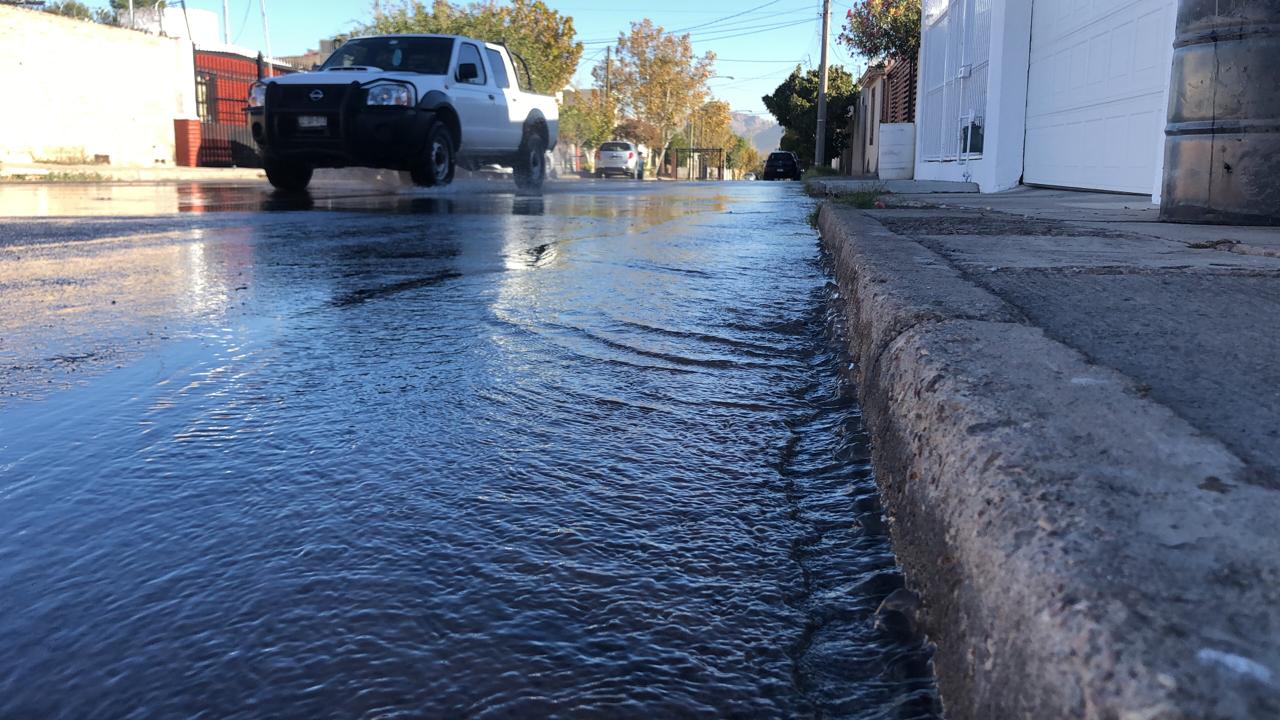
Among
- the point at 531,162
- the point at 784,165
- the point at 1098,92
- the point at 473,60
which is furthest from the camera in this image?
the point at 784,165

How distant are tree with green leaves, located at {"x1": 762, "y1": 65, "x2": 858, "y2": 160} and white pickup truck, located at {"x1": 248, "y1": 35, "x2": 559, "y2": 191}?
2733cm

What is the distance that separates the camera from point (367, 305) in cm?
385

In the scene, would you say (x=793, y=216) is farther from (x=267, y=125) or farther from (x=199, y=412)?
(x=199, y=412)

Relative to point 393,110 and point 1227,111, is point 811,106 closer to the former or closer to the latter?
point 393,110

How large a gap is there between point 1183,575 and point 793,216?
8729 mm

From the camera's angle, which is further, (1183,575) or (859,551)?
(859,551)

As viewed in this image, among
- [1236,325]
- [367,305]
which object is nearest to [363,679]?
[1236,325]

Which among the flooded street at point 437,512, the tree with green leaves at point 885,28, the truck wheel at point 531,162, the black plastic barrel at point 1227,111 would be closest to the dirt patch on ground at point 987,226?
the black plastic barrel at point 1227,111

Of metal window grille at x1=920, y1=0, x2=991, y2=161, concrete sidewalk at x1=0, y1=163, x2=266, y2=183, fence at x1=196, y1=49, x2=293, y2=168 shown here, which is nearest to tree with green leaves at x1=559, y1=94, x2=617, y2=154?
fence at x1=196, y1=49, x2=293, y2=168

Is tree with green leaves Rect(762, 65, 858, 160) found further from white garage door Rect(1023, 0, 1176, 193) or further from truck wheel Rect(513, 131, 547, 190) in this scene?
white garage door Rect(1023, 0, 1176, 193)

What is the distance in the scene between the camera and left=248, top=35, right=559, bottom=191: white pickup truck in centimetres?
1073

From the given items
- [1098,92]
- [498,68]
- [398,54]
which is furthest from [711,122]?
[1098,92]

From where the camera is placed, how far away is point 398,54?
12070 mm

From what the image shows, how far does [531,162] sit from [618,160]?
24.7 meters
